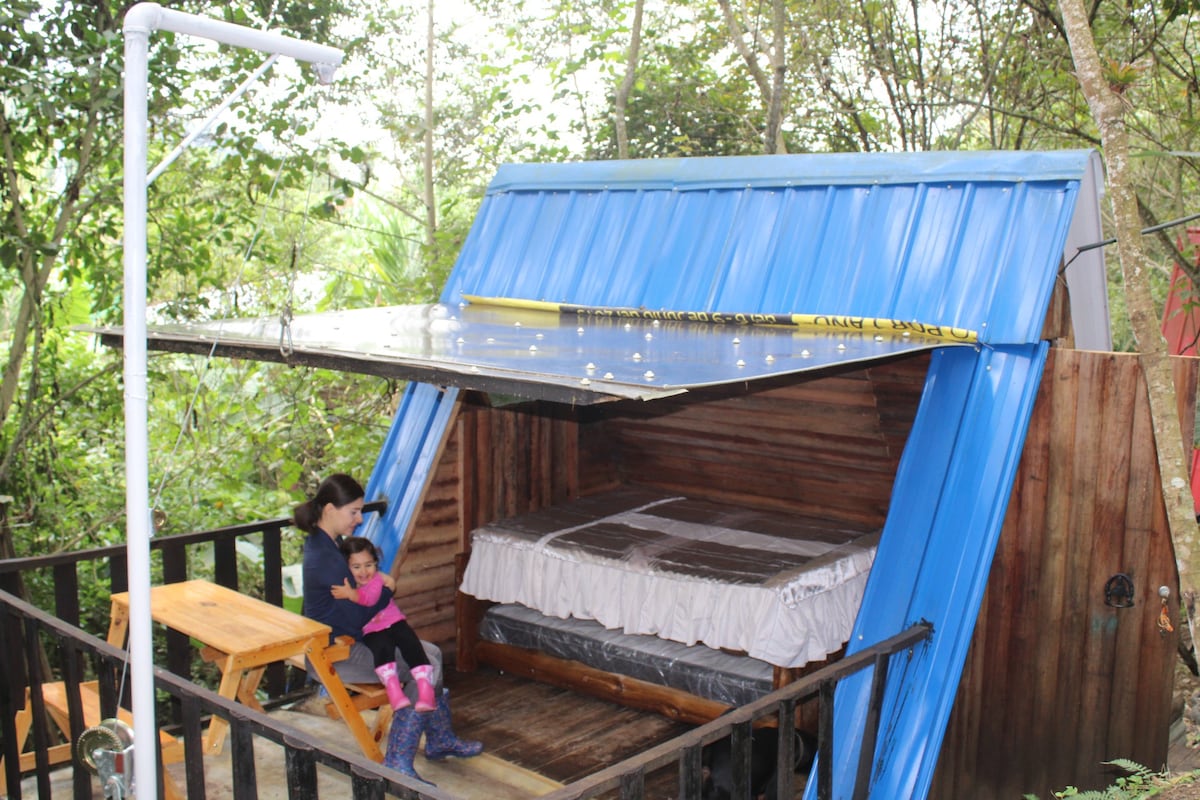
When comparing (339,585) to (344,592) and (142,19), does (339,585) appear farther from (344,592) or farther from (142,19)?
(142,19)

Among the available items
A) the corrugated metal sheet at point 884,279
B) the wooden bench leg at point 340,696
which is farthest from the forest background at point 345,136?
the wooden bench leg at point 340,696

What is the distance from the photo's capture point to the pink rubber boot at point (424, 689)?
190 inches

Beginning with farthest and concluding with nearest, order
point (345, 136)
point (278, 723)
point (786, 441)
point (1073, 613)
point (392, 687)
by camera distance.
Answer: point (345, 136) < point (786, 441) < point (392, 687) < point (1073, 613) < point (278, 723)

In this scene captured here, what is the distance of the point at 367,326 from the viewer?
16.6 ft

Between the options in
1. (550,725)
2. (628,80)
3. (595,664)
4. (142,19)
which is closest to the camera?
(142,19)

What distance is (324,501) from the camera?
196 inches

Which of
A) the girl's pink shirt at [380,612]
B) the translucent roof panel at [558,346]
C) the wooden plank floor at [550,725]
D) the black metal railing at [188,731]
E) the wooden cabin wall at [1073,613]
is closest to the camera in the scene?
the black metal railing at [188,731]

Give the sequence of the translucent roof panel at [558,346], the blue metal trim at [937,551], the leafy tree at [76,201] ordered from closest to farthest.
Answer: the translucent roof panel at [558,346] < the blue metal trim at [937,551] < the leafy tree at [76,201]

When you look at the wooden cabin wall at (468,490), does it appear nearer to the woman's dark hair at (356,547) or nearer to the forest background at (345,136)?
the woman's dark hair at (356,547)

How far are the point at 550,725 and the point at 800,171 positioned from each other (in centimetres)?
327

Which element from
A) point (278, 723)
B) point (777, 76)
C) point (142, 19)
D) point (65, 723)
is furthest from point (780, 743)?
point (777, 76)

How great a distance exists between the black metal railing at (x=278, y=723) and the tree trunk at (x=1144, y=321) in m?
1.01

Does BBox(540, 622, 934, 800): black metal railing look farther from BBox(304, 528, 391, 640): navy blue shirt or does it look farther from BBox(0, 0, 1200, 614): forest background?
BBox(0, 0, 1200, 614): forest background

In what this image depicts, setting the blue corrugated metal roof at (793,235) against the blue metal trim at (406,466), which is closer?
the blue corrugated metal roof at (793,235)
